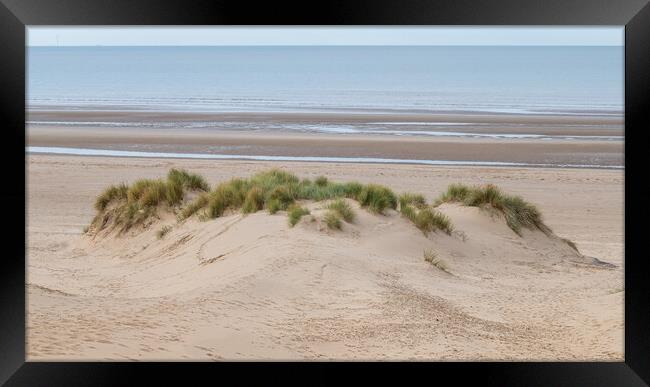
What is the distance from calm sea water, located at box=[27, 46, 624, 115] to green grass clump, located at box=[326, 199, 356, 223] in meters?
32.5

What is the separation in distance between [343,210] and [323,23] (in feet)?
20.7

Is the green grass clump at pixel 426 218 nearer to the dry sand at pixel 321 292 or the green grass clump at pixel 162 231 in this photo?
the dry sand at pixel 321 292

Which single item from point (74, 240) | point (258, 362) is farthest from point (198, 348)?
point (74, 240)

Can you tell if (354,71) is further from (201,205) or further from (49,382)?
(49,382)

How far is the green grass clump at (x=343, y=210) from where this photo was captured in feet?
36.2

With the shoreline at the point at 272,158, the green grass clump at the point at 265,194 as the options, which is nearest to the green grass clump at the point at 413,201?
the green grass clump at the point at 265,194

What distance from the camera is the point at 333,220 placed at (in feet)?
35.4

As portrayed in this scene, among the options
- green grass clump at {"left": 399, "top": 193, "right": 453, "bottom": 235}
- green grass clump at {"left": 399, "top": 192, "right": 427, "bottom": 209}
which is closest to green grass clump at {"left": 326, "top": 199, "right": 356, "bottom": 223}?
green grass clump at {"left": 399, "top": 193, "right": 453, "bottom": 235}

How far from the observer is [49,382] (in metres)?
4.88

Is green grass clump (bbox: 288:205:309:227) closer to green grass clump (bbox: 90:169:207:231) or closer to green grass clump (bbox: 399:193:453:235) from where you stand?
green grass clump (bbox: 399:193:453:235)

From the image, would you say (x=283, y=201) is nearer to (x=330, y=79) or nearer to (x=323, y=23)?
(x=323, y=23)

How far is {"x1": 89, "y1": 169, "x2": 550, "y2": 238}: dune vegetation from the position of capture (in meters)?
11.5

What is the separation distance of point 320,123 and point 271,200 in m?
25.1

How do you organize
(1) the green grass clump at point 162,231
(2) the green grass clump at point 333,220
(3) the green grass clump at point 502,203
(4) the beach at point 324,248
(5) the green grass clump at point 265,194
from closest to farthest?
1. (4) the beach at point 324,248
2. (2) the green grass clump at point 333,220
3. (5) the green grass clump at point 265,194
4. (3) the green grass clump at point 502,203
5. (1) the green grass clump at point 162,231
